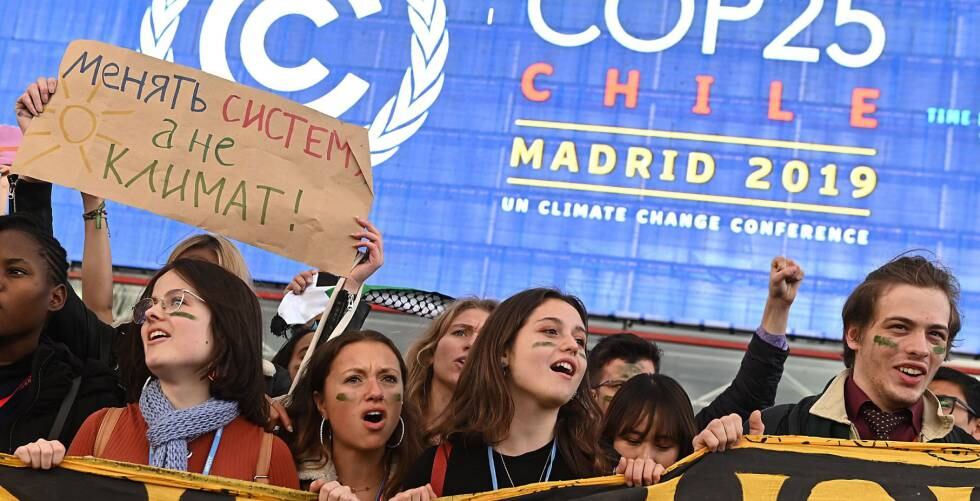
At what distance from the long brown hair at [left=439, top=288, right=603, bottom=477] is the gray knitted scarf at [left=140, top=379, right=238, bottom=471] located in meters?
0.47

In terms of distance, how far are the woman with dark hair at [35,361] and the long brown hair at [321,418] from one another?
0.39 meters

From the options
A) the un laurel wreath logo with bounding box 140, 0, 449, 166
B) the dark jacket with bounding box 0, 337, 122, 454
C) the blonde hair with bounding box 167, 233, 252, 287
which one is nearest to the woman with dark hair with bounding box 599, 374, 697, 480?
the blonde hair with bounding box 167, 233, 252, 287

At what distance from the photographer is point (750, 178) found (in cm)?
580

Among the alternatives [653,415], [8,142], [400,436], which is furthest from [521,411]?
[8,142]

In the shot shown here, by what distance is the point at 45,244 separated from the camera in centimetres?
301

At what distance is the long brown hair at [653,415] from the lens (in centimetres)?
306

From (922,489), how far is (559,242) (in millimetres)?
3487

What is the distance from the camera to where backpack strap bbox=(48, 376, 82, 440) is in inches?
108

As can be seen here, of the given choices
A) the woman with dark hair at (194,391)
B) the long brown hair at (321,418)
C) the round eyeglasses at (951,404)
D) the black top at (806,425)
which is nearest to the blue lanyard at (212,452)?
the woman with dark hair at (194,391)

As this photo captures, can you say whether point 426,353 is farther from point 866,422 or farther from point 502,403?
point 866,422

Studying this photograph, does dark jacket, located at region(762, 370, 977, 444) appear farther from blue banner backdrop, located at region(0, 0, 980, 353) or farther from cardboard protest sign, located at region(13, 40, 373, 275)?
blue banner backdrop, located at region(0, 0, 980, 353)

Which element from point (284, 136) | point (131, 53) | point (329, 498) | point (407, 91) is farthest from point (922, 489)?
point (407, 91)

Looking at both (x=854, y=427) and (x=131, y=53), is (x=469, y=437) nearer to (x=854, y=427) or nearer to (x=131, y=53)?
(x=854, y=427)

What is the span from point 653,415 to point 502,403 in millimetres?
468
